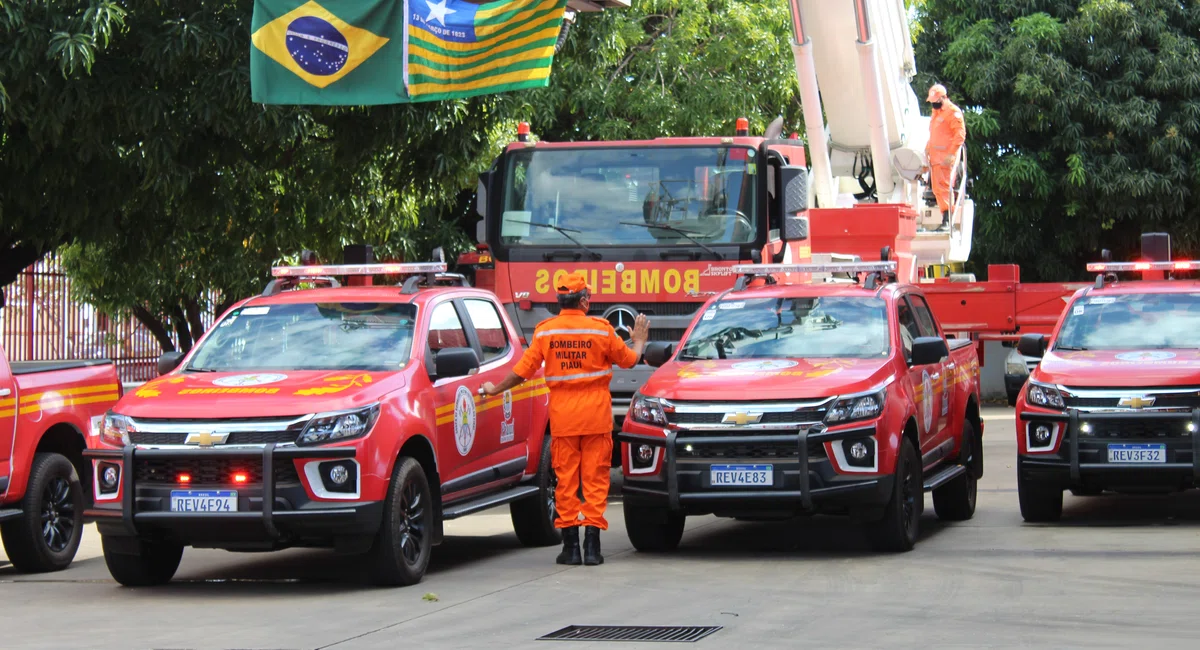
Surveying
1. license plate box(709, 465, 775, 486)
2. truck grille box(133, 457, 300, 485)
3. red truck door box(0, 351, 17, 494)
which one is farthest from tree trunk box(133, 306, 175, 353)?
license plate box(709, 465, 775, 486)

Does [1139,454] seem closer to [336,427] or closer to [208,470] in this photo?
[336,427]

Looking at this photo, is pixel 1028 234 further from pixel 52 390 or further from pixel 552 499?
pixel 52 390

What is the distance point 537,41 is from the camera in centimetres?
1448

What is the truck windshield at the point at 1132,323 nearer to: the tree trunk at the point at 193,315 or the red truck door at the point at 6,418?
the red truck door at the point at 6,418

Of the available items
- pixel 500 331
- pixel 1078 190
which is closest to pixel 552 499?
pixel 500 331

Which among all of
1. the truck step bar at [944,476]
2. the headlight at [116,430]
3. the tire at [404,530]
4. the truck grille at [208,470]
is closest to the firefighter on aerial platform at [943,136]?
the truck step bar at [944,476]

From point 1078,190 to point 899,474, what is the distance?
831 inches

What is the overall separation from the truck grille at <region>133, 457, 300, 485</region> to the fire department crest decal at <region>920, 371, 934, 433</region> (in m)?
4.57

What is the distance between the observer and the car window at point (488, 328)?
1155cm

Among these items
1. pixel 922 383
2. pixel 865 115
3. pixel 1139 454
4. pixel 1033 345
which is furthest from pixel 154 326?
pixel 1139 454

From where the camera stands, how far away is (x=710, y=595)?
9305 millimetres

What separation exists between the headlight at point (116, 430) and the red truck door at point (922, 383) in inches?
200

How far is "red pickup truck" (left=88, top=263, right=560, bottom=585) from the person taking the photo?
923cm

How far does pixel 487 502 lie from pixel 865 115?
989 cm
